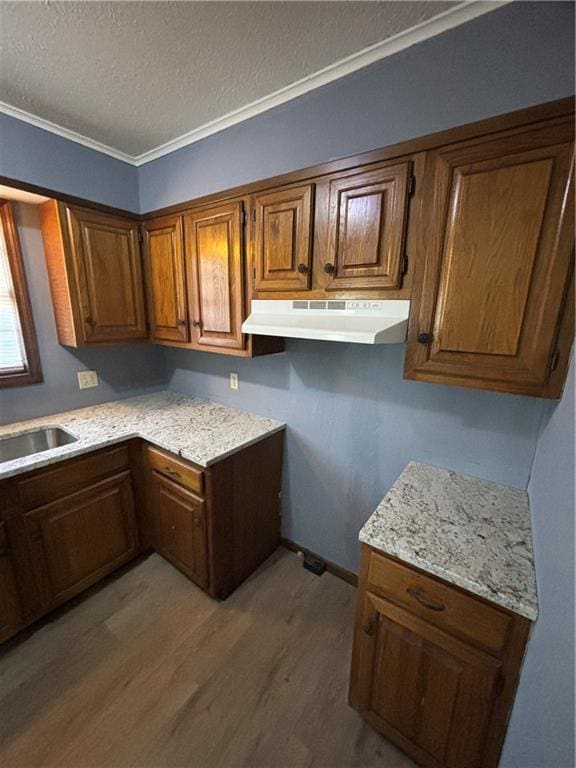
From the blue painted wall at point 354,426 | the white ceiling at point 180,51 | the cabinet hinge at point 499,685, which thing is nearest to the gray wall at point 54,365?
the blue painted wall at point 354,426

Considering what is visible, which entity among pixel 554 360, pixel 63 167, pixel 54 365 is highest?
pixel 63 167

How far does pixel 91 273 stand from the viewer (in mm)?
1815

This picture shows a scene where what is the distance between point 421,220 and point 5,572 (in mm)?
2277

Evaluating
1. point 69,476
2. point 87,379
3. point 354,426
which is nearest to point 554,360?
point 354,426

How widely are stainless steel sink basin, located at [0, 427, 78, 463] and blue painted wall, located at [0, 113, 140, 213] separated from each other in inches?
54.9

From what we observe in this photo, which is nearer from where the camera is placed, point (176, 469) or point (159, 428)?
point (176, 469)

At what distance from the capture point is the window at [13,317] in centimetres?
171

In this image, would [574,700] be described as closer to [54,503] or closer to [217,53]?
[54,503]

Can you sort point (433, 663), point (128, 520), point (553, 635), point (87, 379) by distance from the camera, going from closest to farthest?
point (553, 635) < point (433, 663) < point (128, 520) < point (87, 379)

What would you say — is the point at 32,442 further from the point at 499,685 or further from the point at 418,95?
the point at 418,95

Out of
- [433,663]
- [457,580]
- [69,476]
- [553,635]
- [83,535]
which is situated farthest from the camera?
[83,535]

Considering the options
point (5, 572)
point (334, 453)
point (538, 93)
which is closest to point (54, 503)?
point (5, 572)

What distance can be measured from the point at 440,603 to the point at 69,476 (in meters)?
1.71

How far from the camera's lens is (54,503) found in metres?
1.53
